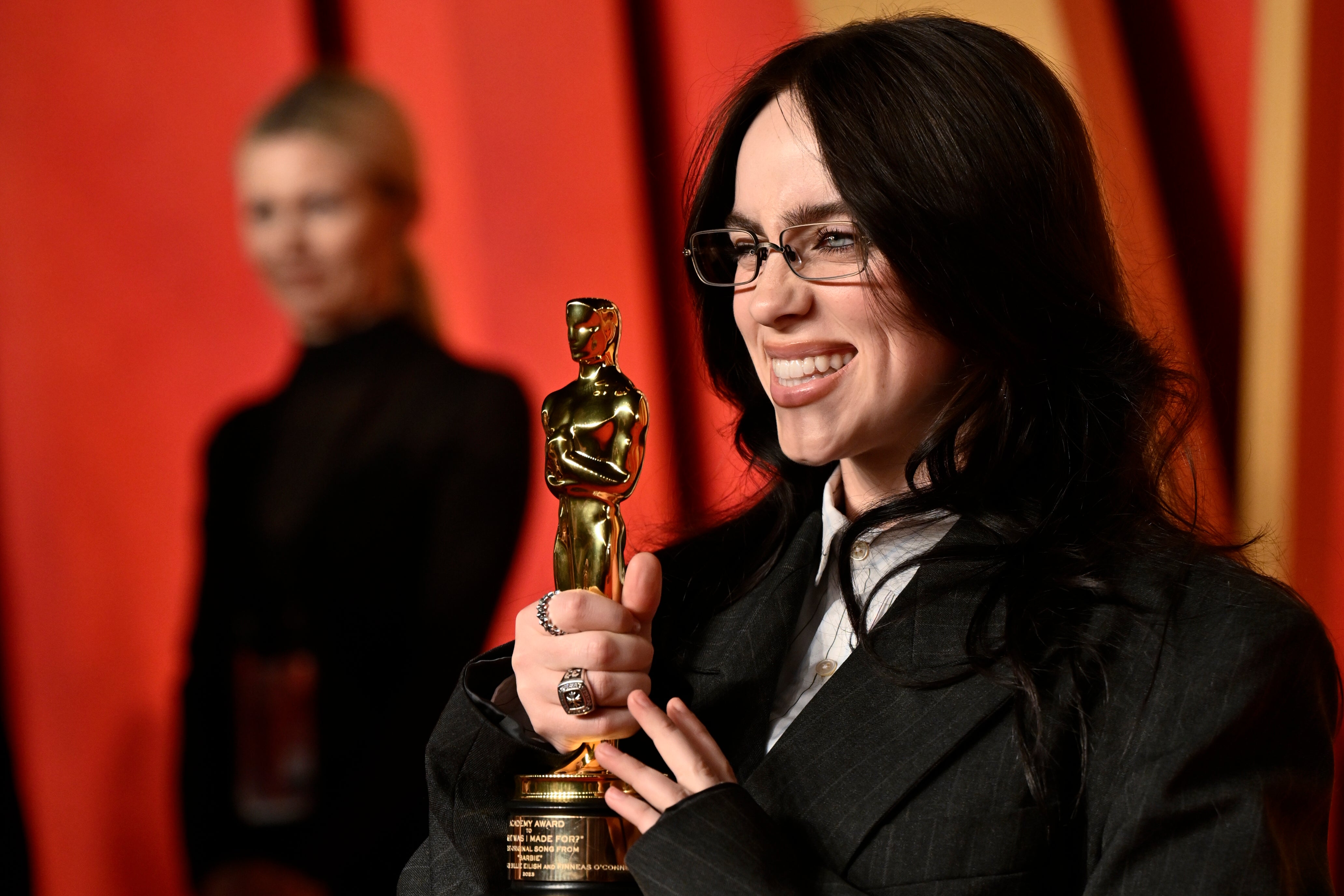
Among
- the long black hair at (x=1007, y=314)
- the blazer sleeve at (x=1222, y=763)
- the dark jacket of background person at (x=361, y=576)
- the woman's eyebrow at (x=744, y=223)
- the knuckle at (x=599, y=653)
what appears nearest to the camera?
the blazer sleeve at (x=1222, y=763)

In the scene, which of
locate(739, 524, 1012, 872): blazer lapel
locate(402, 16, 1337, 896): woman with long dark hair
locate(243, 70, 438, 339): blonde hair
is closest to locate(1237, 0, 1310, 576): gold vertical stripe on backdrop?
locate(402, 16, 1337, 896): woman with long dark hair

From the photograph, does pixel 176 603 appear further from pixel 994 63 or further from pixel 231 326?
pixel 994 63

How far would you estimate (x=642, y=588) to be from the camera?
1163mm

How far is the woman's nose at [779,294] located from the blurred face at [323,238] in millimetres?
1944

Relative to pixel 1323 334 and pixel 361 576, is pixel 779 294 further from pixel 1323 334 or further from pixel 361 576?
pixel 361 576

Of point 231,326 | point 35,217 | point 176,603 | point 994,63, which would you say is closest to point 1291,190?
point 994,63

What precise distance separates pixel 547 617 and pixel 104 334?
2.50 meters

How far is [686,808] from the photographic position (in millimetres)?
1060

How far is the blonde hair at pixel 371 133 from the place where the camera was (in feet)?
10.1

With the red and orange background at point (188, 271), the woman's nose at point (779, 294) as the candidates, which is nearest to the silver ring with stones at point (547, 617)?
A: the woman's nose at point (779, 294)

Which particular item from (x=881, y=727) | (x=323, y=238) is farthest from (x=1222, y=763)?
(x=323, y=238)

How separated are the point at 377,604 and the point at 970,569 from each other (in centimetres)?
194

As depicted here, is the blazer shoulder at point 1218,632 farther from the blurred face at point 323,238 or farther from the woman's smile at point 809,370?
the blurred face at point 323,238

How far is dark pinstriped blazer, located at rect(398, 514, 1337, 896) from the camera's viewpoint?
1.03 m
